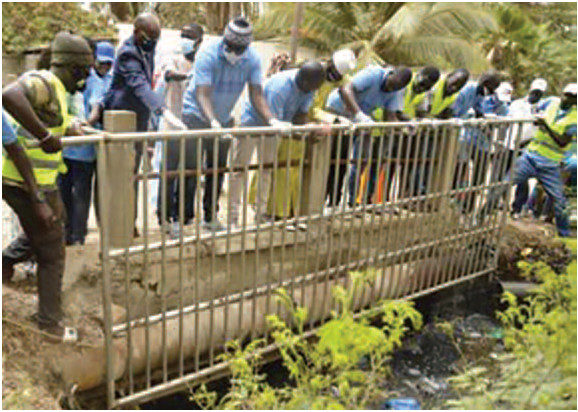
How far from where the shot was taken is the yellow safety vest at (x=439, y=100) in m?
5.60

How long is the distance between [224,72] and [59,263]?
1.96 metres

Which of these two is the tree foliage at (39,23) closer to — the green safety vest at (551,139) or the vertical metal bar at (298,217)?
the vertical metal bar at (298,217)

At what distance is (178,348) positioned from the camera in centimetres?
326

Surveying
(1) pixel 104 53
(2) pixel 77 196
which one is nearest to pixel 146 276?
(2) pixel 77 196

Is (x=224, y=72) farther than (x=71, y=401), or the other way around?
(x=224, y=72)

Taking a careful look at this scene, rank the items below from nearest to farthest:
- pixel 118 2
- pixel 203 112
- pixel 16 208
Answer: pixel 16 208 < pixel 203 112 < pixel 118 2

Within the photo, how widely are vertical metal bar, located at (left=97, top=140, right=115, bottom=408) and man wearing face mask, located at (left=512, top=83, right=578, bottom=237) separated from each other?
4408 millimetres

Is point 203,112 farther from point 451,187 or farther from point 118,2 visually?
point 118,2

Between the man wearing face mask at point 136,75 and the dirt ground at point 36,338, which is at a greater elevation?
the man wearing face mask at point 136,75

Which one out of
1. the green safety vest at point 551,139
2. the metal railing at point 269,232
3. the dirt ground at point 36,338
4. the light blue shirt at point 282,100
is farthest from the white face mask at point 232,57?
the green safety vest at point 551,139

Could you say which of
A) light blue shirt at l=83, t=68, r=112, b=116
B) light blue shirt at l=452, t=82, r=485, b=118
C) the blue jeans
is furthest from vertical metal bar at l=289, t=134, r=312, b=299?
the blue jeans

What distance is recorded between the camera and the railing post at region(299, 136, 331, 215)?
3.73 metres

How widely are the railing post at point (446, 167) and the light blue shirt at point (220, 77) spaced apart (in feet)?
5.32

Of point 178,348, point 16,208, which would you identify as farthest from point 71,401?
point 16,208
